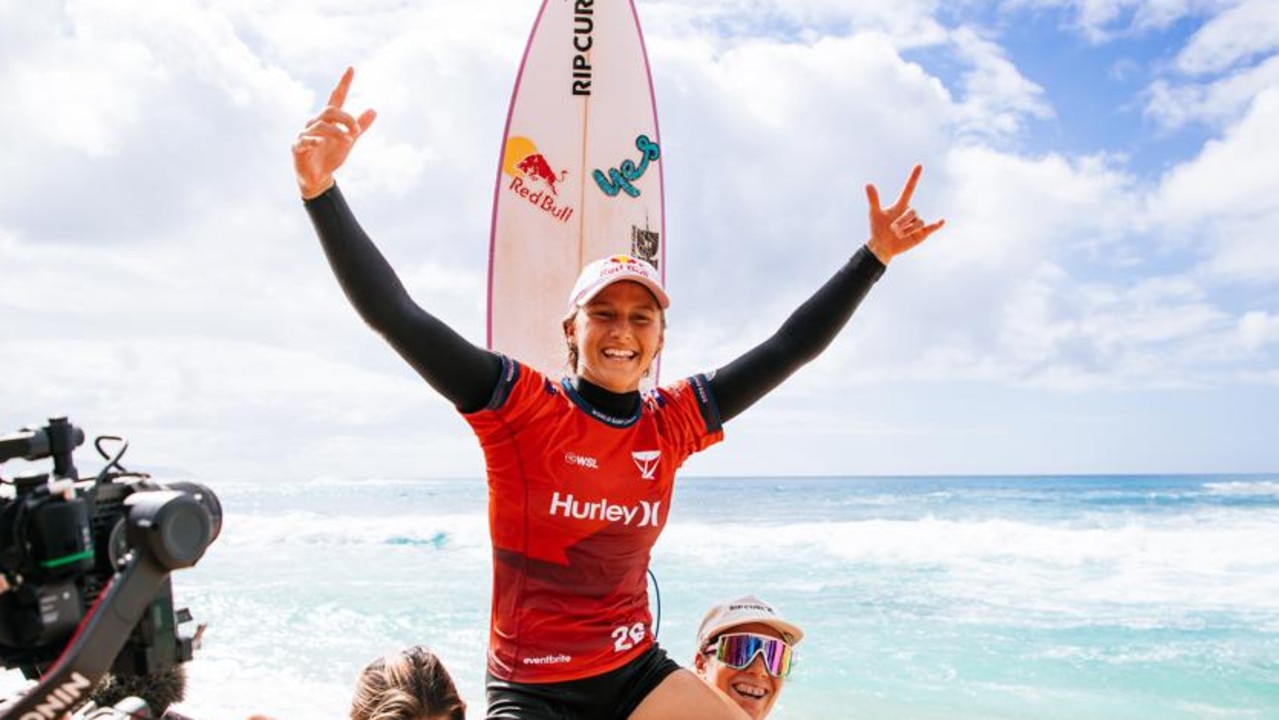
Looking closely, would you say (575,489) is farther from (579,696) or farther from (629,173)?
(629,173)

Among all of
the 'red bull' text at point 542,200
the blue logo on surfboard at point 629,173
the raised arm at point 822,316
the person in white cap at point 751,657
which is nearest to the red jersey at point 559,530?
the raised arm at point 822,316

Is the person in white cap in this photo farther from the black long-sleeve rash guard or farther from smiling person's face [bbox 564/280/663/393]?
smiling person's face [bbox 564/280/663/393]

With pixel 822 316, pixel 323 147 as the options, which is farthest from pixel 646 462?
pixel 323 147

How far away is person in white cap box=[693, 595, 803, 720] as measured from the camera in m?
3.33

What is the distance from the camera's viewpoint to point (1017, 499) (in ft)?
115

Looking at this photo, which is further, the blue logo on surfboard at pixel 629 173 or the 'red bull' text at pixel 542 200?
the blue logo on surfboard at pixel 629 173

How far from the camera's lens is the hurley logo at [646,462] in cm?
247

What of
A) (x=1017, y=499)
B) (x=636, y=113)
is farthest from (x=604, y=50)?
(x=1017, y=499)

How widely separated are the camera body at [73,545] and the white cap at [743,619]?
2.08 metres

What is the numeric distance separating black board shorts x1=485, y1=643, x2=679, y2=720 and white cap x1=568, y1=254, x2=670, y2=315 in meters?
0.91

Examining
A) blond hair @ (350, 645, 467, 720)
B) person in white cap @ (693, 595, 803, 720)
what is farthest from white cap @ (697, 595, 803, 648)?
blond hair @ (350, 645, 467, 720)

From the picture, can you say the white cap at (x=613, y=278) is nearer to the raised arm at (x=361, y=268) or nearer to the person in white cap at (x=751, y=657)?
the raised arm at (x=361, y=268)

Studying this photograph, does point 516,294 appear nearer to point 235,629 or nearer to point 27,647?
point 27,647

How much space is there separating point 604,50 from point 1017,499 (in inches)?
1342
